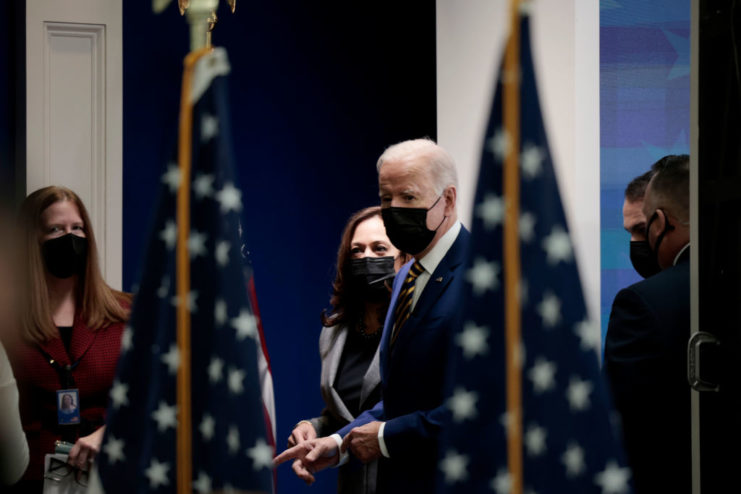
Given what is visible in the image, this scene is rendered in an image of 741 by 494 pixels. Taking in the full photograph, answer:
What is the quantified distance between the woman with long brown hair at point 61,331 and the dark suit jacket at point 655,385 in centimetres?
143

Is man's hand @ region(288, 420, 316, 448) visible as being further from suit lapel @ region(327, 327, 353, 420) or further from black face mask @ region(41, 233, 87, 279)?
black face mask @ region(41, 233, 87, 279)

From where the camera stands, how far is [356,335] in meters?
3.03

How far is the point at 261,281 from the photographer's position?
4613mm

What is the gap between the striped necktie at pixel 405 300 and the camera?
235 centimetres

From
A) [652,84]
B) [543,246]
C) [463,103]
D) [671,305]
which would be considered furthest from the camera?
[463,103]

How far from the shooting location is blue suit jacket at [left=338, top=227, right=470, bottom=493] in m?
2.20

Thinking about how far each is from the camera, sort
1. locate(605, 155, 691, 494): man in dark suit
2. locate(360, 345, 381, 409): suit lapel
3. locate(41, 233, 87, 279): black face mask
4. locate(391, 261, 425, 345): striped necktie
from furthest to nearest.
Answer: locate(360, 345, 381, 409): suit lapel < locate(41, 233, 87, 279): black face mask < locate(391, 261, 425, 345): striped necktie < locate(605, 155, 691, 494): man in dark suit

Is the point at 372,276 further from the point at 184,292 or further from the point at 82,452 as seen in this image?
the point at 184,292

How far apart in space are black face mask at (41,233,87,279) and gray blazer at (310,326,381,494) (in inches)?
35.0

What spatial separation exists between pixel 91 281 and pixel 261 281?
195cm

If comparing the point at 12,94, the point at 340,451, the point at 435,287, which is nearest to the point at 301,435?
the point at 340,451

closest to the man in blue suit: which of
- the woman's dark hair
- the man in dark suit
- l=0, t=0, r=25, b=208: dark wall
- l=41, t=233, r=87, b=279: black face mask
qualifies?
the man in dark suit
